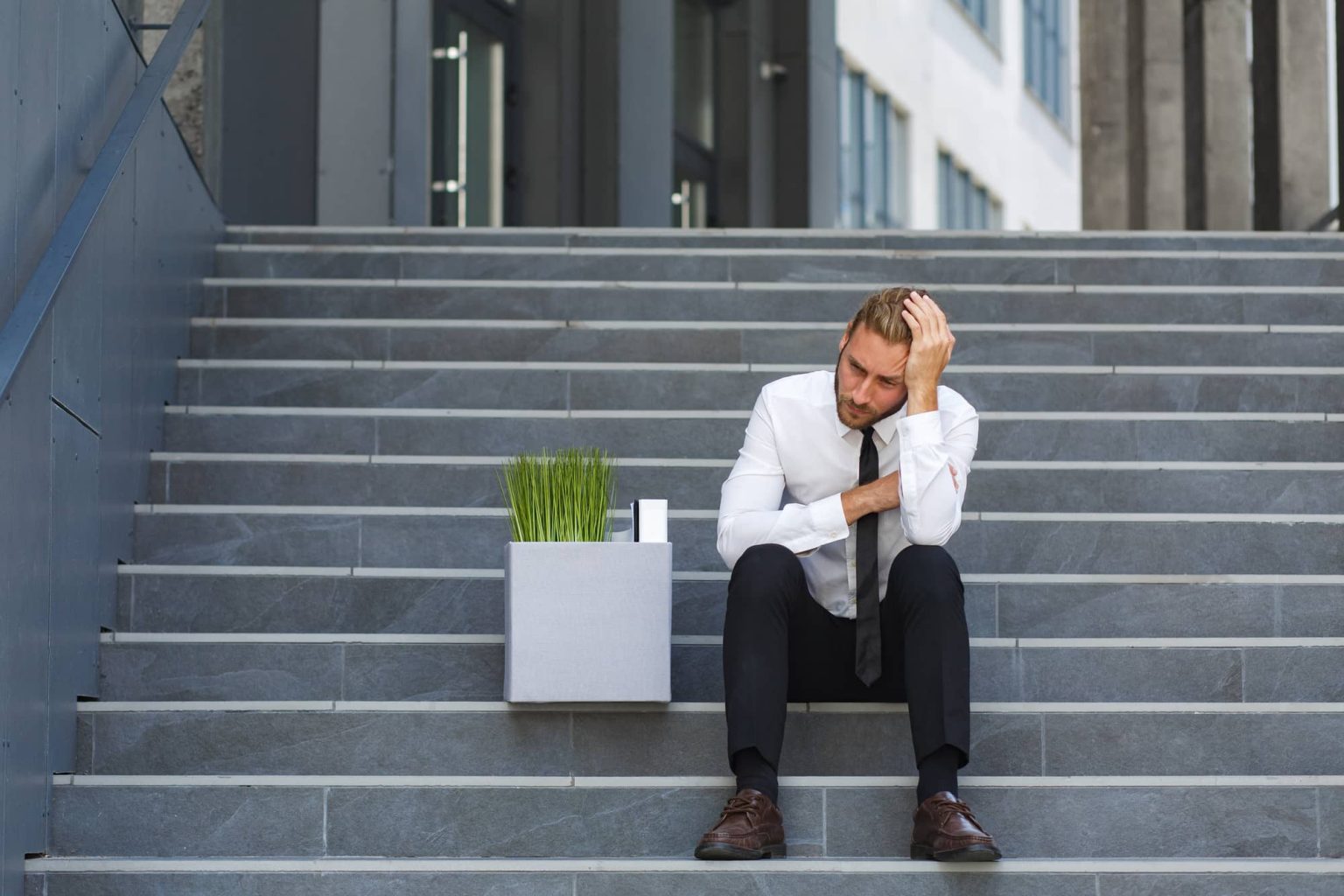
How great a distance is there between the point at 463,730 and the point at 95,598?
790 mm

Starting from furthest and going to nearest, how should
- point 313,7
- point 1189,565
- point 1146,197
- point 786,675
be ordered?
point 1146,197 < point 313,7 < point 1189,565 < point 786,675

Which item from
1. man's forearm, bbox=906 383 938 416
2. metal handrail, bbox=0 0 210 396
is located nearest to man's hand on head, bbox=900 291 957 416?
man's forearm, bbox=906 383 938 416

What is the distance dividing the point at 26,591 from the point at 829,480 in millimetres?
1400

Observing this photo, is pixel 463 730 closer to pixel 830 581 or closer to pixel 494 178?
pixel 830 581

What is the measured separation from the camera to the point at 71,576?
11.8 feet

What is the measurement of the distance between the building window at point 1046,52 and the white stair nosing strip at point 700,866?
2488cm

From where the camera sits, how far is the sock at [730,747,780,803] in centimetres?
325

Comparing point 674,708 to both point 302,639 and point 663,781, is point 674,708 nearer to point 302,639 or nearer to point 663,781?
point 663,781

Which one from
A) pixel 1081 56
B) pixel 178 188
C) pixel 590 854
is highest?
pixel 1081 56

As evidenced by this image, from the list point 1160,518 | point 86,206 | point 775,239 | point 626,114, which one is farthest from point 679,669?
point 626,114

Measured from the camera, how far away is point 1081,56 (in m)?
16.3

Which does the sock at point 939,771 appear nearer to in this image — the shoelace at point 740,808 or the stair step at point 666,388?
the shoelace at point 740,808

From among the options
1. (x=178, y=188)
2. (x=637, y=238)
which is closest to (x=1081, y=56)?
(x=637, y=238)

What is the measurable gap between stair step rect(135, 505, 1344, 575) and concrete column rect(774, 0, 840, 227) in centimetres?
1056
